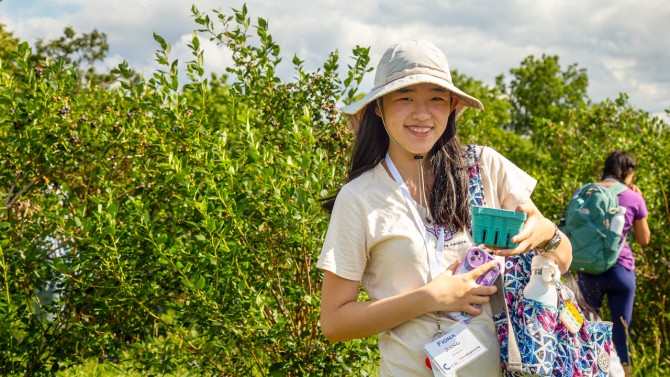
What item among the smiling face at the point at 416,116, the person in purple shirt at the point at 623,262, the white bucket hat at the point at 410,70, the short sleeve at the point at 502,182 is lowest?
the person in purple shirt at the point at 623,262

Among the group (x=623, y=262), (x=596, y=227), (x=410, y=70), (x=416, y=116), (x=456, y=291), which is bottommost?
(x=623, y=262)

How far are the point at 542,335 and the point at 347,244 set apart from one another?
0.54 meters

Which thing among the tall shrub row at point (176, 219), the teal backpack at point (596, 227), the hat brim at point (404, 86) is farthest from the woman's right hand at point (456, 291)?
the teal backpack at point (596, 227)

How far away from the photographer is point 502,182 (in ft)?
6.62

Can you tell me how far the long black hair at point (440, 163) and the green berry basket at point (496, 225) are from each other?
95 mm

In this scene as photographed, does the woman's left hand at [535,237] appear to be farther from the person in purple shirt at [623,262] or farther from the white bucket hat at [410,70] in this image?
the person in purple shirt at [623,262]

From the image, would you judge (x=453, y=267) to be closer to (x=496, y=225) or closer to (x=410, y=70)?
(x=496, y=225)

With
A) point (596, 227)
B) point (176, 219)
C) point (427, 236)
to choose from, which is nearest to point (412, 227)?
point (427, 236)

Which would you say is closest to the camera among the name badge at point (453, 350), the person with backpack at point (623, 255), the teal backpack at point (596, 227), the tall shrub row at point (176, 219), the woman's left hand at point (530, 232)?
the name badge at point (453, 350)

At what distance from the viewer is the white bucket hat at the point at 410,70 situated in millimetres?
1910

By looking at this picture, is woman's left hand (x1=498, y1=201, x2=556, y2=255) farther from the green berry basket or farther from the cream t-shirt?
the cream t-shirt

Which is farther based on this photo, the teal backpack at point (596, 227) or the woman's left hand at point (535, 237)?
the teal backpack at point (596, 227)

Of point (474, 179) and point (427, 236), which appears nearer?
point (427, 236)

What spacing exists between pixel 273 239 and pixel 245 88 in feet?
2.90
